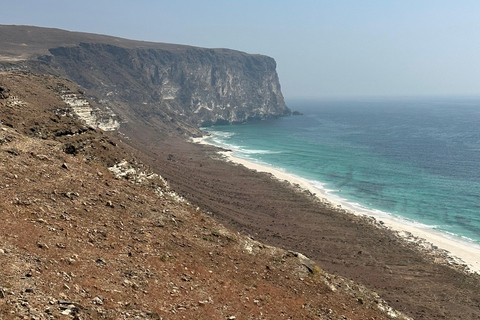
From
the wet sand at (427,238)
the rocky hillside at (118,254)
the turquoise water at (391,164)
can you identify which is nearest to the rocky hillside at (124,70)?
the turquoise water at (391,164)

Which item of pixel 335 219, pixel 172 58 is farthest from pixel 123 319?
pixel 172 58

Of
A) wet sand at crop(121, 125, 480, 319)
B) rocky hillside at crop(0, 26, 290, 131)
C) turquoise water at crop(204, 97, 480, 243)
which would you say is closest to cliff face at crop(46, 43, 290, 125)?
rocky hillside at crop(0, 26, 290, 131)

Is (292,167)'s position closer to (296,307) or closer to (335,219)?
(335,219)

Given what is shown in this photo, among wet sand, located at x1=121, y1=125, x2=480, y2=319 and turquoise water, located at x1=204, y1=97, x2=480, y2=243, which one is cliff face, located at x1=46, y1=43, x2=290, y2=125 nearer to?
turquoise water, located at x1=204, y1=97, x2=480, y2=243

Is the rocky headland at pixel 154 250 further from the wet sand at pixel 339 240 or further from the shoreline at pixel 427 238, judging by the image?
the shoreline at pixel 427 238

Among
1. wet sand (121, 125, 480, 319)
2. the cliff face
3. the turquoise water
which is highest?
the cliff face
